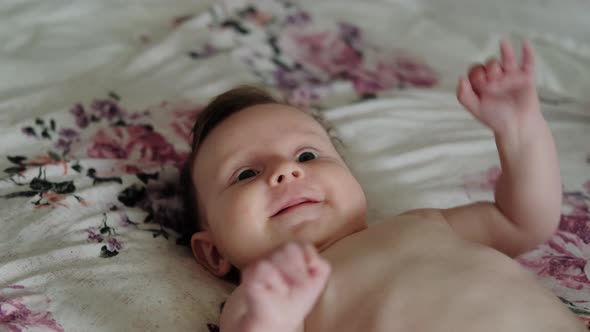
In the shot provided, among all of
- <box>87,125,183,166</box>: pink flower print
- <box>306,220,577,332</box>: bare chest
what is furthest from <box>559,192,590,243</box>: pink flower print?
<box>87,125,183,166</box>: pink flower print

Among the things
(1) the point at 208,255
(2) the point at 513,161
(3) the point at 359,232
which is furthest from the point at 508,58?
(1) the point at 208,255

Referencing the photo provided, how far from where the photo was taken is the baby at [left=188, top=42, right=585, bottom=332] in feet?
2.43

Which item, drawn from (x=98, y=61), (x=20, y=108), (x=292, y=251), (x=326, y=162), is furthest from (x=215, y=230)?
(x=98, y=61)

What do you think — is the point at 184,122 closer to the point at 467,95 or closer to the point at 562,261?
the point at 467,95

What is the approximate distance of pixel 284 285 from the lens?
2.13ft

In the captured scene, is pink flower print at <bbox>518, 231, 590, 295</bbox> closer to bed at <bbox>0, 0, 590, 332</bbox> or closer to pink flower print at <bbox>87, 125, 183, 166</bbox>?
bed at <bbox>0, 0, 590, 332</bbox>

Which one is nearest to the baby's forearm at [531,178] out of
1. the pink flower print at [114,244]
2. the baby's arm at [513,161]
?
the baby's arm at [513,161]

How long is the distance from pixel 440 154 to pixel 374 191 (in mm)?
190

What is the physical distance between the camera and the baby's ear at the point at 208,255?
38.3 inches

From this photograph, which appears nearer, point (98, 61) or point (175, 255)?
point (175, 255)

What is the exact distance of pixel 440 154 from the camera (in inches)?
49.7

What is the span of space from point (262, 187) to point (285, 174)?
0.04 m

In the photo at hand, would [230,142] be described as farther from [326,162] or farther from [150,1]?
[150,1]

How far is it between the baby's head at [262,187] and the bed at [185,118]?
65mm
